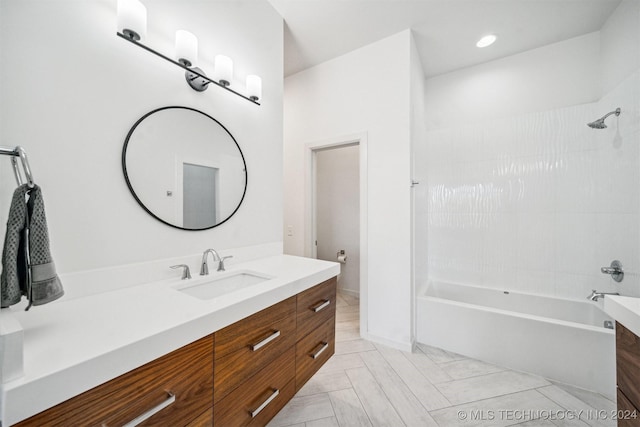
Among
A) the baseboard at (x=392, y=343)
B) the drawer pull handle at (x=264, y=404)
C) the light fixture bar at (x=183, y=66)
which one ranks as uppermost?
the light fixture bar at (x=183, y=66)

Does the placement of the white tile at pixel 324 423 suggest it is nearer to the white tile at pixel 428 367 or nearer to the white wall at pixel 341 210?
the white tile at pixel 428 367

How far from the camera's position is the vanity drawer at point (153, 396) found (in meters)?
0.55

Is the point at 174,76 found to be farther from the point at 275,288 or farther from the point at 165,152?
the point at 275,288

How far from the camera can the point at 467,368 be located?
1.95 meters

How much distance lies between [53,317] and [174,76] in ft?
3.96

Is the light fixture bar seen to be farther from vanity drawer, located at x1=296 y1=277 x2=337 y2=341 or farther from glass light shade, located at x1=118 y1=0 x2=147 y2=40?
vanity drawer, located at x1=296 y1=277 x2=337 y2=341

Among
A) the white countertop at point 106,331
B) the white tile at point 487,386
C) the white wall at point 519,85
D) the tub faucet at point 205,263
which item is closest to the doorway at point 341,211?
the white wall at point 519,85

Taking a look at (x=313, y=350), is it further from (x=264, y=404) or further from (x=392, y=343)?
(x=392, y=343)

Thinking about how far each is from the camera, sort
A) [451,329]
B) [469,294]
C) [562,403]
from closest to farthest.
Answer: [562,403]
[451,329]
[469,294]

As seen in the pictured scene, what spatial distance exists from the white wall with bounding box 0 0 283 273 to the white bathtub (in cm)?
208

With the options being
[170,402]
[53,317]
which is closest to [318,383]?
[170,402]

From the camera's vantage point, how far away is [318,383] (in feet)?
5.89

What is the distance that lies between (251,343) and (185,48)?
1469 millimetres

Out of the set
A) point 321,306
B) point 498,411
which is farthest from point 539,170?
point 321,306
